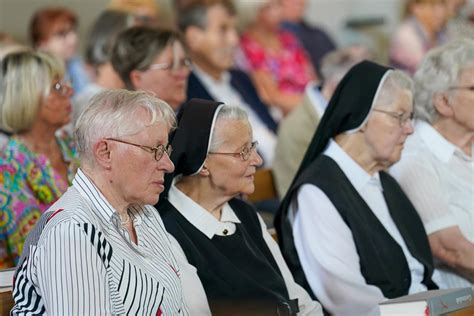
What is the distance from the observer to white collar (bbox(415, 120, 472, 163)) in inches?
180

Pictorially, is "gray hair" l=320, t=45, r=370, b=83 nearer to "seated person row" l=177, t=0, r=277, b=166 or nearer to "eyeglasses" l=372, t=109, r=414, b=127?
"seated person row" l=177, t=0, r=277, b=166

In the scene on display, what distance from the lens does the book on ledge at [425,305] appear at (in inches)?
127

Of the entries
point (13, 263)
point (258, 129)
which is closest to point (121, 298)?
point (13, 263)

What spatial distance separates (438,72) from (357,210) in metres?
0.87

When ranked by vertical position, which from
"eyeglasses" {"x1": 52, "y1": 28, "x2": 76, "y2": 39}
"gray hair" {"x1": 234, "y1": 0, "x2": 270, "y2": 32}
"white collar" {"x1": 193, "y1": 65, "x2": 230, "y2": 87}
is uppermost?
"eyeglasses" {"x1": 52, "y1": 28, "x2": 76, "y2": 39}

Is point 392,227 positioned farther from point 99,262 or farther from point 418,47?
point 418,47

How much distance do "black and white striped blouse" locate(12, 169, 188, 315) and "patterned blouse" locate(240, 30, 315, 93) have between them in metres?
4.89

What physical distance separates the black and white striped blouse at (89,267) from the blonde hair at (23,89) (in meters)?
1.33

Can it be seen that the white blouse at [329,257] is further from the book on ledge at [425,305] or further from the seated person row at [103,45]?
the seated person row at [103,45]

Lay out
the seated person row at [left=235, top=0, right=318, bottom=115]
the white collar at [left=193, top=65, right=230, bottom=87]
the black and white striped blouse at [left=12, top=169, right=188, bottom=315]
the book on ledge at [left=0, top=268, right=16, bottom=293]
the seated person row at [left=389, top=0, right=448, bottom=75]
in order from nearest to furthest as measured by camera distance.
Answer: the black and white striped blouse at [left=12, top=169, right=188, bottom=315], the book on ledge at [left=0, top=268, right=16, bottom=293], the white collar at [left=193, top=65, right=230, bottom=87], the seated person row at [left=235, top=0, right=318, bottom=115], the seated person row at [left=389, top=0, right=448, bottom=75]

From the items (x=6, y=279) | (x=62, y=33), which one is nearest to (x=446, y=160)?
(x=6, y=279)

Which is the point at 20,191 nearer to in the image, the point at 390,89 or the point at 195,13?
the point at 390,89

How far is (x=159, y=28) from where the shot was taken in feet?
16.7

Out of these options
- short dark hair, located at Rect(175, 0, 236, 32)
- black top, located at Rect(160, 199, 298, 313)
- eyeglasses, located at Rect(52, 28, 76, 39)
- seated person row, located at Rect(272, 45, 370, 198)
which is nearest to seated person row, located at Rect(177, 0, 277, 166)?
short dark hair, located at Rect(175, 0, 236, 32)
